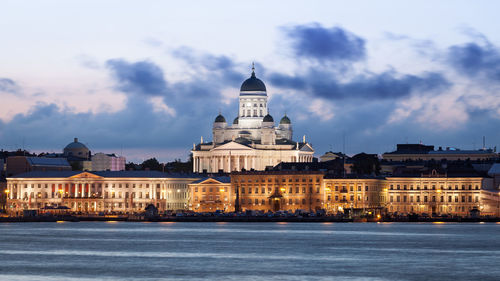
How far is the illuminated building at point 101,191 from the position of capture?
194250 mm

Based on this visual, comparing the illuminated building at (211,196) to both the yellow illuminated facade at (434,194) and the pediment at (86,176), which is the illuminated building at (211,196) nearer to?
the pediment at (86,176)

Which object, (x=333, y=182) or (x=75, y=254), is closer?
(x=75, y=254)

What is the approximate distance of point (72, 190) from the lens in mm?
197250

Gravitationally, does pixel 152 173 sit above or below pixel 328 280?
above

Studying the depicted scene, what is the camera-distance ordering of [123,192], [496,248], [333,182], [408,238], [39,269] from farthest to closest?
[123,192] → [333,182] → [408,238] → [496,248] → [39,269]

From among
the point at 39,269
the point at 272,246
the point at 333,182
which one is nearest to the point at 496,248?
the point at 272,246

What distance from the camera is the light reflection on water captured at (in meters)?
71.6

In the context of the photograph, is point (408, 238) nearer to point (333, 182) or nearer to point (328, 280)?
point (328, 280)

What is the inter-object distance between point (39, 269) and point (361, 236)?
4522 cm

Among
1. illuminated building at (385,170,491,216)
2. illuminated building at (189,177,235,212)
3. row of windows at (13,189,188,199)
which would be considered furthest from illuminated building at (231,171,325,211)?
row of windows at (13,189,188,199)

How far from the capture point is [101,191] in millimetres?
196750

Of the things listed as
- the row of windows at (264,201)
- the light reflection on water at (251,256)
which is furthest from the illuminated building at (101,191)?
the light reflection on water at (251,256)

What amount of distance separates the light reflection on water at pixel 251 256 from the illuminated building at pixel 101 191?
7367 centimetres

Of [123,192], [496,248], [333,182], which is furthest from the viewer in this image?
[123,192]
